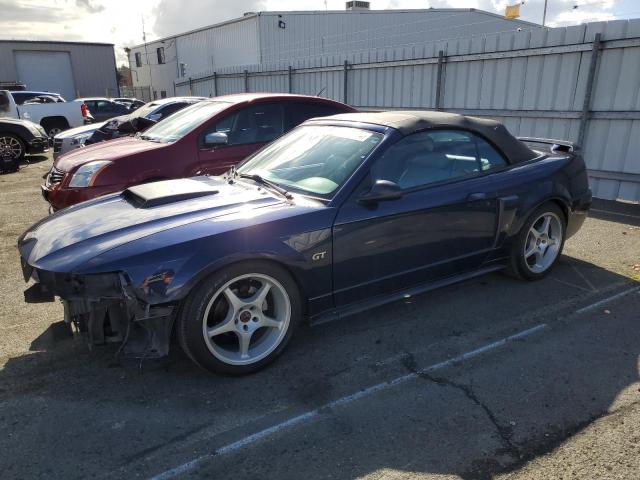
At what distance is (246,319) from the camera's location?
9.93ft

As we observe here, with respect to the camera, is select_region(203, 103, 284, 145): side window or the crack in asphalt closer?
the crack in asphalt

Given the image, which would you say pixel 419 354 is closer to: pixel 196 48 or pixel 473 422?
pixel 473 422

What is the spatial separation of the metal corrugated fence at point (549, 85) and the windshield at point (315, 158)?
5.00 metres

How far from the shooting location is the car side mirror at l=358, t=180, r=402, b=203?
3.18 meters

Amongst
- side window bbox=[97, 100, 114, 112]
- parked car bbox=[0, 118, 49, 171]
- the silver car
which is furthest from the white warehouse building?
the silver car

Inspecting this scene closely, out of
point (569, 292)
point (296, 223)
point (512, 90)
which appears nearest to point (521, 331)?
point (569, 292)

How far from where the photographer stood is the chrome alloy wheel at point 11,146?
11680mm

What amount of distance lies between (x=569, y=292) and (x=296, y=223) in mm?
2639

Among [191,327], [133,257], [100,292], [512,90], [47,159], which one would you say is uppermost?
[512,90]

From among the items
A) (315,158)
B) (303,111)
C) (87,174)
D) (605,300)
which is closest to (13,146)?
(87,174)

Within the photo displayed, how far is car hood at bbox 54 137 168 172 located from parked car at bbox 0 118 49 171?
24.1ft

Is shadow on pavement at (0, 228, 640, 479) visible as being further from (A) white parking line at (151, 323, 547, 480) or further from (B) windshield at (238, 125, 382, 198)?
(B) windshield at (238, 125, 382, 198)

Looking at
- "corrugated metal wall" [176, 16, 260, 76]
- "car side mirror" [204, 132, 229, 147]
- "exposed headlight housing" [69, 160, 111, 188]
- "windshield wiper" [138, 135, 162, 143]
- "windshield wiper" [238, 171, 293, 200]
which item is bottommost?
"exposed headlight housing" [69, 160, 111, 188]

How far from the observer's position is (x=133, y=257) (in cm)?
269
